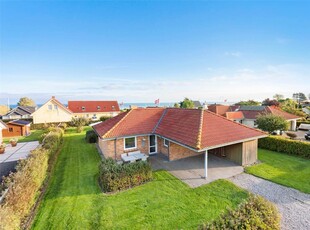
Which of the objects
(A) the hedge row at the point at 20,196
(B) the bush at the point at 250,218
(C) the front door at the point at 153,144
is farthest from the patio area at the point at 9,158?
(B) the bush at the point at 250,218

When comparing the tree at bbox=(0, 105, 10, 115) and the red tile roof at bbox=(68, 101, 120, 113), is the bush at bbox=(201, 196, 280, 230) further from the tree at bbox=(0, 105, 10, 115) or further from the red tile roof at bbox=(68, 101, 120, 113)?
the tree at bbox=(0, 105, 10, 115)

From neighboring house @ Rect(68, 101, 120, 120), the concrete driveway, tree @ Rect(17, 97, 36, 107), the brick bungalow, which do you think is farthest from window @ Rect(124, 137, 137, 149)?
tree @ Rect(17, 97, 36, 107)

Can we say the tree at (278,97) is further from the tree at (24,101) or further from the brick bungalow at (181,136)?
the tree at (24,101)

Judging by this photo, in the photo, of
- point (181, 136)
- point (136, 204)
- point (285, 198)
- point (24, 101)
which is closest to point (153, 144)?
point (181, 136)

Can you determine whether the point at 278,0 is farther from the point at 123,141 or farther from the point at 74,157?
the point at 74,157

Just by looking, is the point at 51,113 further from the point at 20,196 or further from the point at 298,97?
the point at 298,97
